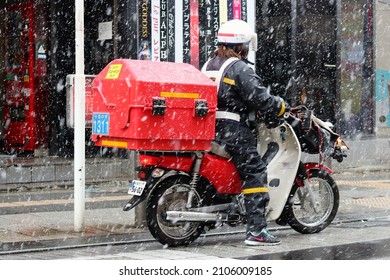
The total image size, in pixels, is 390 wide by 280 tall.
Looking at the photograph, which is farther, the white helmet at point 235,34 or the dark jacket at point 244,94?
the white helmet at point 235,34

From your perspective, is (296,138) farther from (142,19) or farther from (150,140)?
(142,19)

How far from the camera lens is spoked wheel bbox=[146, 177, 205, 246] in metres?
7.48

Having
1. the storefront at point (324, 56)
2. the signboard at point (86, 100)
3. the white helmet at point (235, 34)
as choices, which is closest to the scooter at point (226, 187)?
the white helmet at point (235, 34)

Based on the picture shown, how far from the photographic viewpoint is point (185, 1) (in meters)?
16.2

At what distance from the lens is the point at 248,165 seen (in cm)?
769

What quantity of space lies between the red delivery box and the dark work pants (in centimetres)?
21

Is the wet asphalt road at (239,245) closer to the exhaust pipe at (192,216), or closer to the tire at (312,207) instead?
the tire at (312,207)

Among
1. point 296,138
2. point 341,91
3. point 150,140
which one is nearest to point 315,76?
point 341,91

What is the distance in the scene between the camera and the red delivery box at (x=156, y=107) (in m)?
7.26

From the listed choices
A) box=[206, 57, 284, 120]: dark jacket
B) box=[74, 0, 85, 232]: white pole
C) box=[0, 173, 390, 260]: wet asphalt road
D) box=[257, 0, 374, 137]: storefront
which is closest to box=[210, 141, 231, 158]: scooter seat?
box=[206, 57, 284, 120]: dark jacket

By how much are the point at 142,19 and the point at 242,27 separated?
8.15 meters

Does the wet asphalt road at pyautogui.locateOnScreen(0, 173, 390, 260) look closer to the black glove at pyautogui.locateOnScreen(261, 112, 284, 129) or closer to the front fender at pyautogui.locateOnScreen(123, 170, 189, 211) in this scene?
the front fender at pyautogui.locateOnScreen(123, 170, 189, 211)

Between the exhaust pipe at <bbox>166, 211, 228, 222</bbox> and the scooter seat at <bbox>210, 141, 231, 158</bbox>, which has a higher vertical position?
the scooter seat at <bbox>210, 141, 231, 158</bbox>

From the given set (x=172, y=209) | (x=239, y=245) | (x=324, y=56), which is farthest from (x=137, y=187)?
(x=324, y=56)
